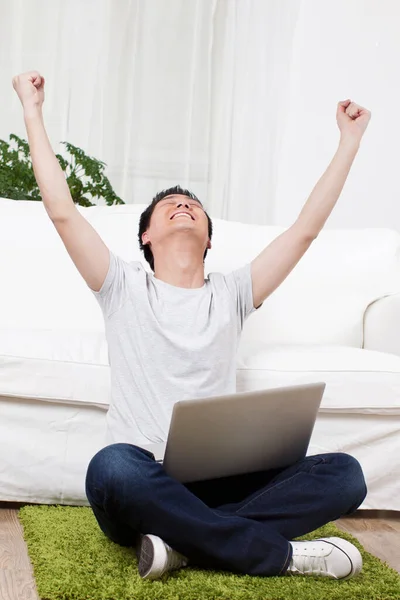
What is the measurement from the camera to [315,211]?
176 centimetres

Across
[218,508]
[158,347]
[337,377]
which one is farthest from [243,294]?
[218,508]

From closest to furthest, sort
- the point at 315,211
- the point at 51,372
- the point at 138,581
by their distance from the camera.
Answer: the point at 138,581
the point at 315,211
the point at 51,372

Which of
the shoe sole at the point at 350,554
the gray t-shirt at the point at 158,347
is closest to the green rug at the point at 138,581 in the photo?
the shoe sole at the point at 350,554

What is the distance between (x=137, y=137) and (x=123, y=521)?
117 inches

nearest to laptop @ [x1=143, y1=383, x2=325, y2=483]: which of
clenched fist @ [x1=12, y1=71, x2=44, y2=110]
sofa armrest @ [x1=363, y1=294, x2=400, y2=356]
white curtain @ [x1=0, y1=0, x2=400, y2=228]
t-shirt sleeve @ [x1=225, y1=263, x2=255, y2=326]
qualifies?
t-shirt sleeve @ [x1=225, y1=263, x2=255, y2=326]

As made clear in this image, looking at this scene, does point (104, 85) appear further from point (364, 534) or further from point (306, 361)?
point (364, 534)

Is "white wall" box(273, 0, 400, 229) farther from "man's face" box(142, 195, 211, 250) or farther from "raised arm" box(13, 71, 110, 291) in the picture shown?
"raised arm" box(13, 71, 110, 291)

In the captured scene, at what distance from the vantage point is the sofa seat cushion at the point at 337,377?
200 centimetres

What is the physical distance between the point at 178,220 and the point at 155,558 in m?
0.78

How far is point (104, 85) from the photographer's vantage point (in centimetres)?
407

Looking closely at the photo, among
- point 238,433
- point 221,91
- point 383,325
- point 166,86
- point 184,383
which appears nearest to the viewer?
point 238,433

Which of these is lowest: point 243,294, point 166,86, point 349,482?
point 349,482

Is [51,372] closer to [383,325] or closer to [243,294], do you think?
[243,294]

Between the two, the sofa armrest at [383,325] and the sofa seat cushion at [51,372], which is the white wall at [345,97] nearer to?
the sofa armrest at [383,325]
